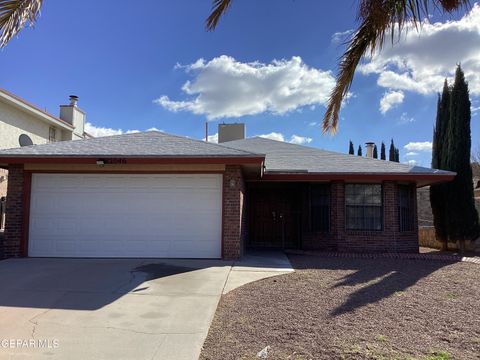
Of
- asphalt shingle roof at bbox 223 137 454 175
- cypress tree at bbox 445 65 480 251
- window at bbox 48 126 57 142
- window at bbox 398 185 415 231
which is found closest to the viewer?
asphalt shingle roof at bbox 223 137 454 175

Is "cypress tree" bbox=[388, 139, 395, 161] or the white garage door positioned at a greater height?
"cypress tree" bbox=[388, 139, 395, 161]

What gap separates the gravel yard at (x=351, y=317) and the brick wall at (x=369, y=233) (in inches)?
150

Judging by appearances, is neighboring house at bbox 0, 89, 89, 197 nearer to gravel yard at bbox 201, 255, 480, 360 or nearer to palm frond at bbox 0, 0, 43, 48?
palm frond at bbox 0, 0, 43, 48

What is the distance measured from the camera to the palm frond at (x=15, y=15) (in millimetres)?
4336

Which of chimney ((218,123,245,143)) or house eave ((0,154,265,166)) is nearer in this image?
house eave ((0,154,265,166))

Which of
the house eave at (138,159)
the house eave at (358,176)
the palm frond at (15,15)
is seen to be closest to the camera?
the palm frond at (15,15)

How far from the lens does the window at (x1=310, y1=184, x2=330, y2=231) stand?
1305cm

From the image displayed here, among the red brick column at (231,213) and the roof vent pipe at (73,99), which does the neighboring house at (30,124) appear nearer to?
the roof vent pipe at (73,99)

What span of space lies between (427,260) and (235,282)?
6477 mm

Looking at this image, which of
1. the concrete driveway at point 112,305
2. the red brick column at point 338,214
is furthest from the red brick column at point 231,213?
the red brick column at point 338,214

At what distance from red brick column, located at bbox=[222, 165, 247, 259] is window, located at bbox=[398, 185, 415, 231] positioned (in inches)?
237

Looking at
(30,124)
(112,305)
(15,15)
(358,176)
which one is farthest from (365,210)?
(30,124)

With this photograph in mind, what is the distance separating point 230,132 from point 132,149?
11097 millimetres

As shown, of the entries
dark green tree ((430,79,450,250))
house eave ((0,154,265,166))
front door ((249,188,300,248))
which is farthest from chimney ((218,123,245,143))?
house eave ((0,154,265,166))
